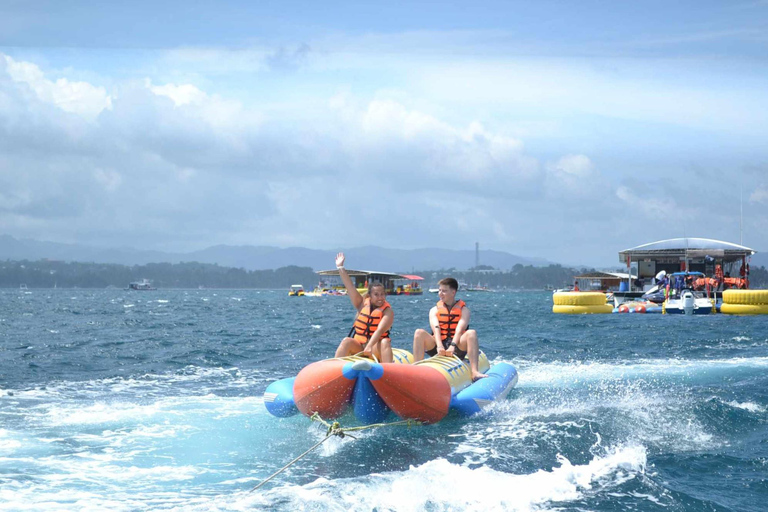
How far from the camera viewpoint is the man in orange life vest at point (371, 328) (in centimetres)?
872

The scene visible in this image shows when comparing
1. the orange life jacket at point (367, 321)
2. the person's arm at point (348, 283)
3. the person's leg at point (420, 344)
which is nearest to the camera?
the person's arm at point (348, 283)

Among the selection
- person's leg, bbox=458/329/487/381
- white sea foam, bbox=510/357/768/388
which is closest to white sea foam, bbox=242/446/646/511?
person's leg, bbox=458/329/487/381

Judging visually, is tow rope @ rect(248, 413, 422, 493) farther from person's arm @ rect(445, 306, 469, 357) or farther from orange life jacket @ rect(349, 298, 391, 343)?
person's arm @ rect(445, 306, 469, 357)

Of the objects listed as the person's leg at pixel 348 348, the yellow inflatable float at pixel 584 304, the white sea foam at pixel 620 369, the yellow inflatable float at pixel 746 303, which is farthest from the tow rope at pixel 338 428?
the yellow inflatable float at pixel 584 304

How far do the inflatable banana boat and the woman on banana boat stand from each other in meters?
0.72

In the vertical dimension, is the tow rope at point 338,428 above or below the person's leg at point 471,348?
below

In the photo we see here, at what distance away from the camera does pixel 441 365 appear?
8359 millimetres

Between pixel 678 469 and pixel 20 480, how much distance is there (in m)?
5.76

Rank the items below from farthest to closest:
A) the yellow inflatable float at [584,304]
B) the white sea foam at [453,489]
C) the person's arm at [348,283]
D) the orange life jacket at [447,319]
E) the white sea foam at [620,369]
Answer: the yellow inflatable float at [584,304], the white sea foam at [620,369], the orange life jacket at [447,319], the person's arm at [348,283], the white sea foam at [453,489]

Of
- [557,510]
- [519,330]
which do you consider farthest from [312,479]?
[519,330]

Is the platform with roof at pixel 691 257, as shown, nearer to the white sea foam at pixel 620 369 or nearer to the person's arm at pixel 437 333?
the white sea foam at pixel 620 369

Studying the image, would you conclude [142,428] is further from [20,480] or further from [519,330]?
[519,330]

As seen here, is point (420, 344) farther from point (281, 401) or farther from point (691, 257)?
point (691, 257)

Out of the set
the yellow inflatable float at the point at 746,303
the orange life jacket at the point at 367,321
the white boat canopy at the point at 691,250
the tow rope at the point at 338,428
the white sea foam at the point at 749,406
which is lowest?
the white sea foam at the point at 749,406
